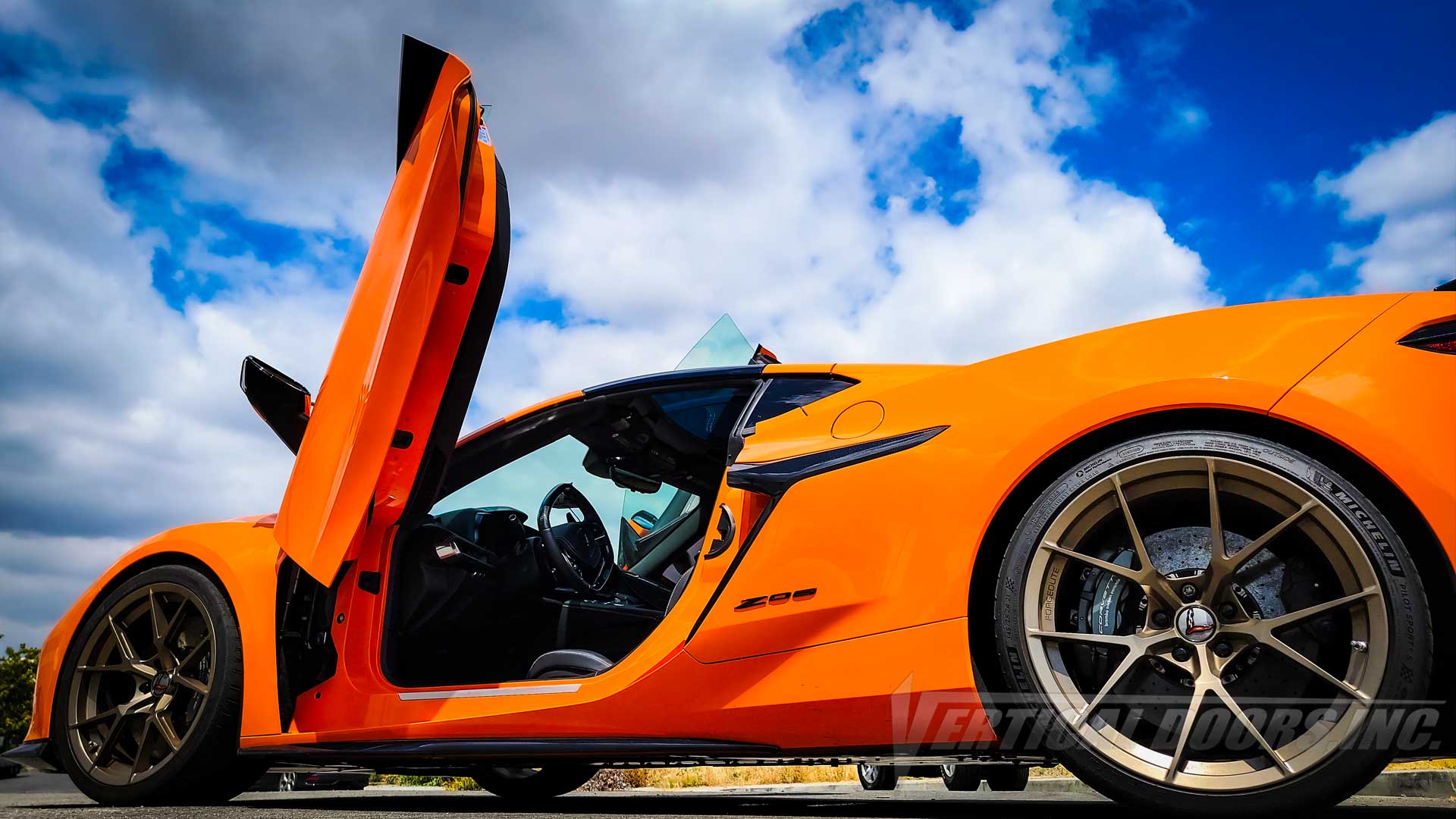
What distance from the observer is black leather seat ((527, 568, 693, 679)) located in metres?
2.76

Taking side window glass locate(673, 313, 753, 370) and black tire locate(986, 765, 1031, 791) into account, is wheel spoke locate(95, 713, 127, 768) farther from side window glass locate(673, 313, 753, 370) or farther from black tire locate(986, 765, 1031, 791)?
black tire locate(986, 765, 1031, 791)

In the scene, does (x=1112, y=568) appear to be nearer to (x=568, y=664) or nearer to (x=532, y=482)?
(x=568, y=664)

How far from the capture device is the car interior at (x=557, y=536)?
10.4 ft

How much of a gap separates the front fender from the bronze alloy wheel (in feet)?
0.36

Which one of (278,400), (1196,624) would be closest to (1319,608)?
(1196,624)

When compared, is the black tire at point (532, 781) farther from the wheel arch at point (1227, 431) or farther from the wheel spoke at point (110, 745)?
the wheel arch at point (1227, 431)

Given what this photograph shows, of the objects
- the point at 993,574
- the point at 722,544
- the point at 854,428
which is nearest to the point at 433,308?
the point at 722,544

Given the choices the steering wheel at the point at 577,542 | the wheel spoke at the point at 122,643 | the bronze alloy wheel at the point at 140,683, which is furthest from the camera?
the steering wheel at the point at 577,542

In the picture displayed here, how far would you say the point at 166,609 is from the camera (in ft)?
10.6

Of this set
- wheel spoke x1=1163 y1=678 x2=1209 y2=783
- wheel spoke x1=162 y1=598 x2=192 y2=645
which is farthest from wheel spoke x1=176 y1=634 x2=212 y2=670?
wheel spoke x1=1163 y1=678 x2=1209 y2=783

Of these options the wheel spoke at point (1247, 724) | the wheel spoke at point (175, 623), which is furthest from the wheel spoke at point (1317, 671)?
the wheel spoke at point (175, 623)

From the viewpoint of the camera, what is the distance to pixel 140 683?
3.15 m

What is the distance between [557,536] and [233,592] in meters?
1.07

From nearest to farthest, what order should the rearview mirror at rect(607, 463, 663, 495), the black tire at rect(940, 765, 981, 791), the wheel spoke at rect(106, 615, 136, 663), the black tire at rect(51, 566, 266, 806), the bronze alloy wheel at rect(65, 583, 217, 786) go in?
the black tire at rect(51, 566, 266, 806) → the bronze alloy wheel at rect(65, 583, 217, 786) → the wheel spoke at rect(106, 615, 136, 663) → the rearview mirror at rect(607, 463, 663, 495) → the black tire at rect(940, 765, 981, 791)
